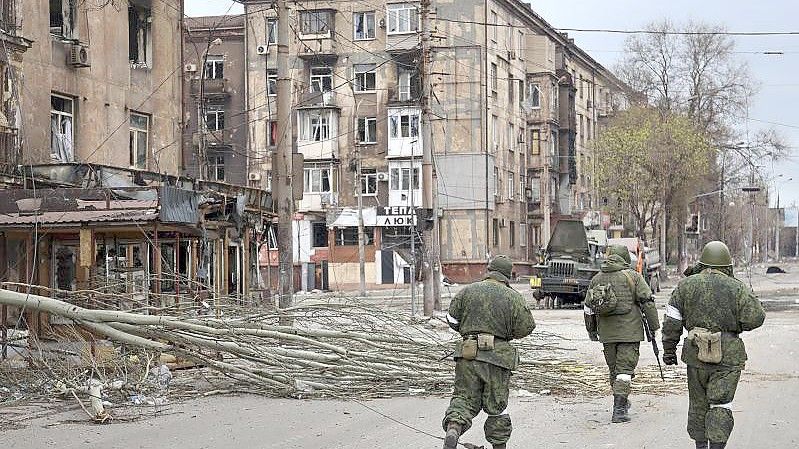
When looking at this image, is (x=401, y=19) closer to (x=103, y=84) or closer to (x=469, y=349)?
(x=103, y=84)

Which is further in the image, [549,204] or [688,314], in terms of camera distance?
[549,204]

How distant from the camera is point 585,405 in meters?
12.0

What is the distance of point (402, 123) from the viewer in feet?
185

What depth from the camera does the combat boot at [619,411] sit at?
1072cm

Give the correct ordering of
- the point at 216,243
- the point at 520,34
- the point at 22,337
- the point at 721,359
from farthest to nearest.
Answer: the point at 520,34, the point at 216,243, the point at 22,337, the point at 721,359

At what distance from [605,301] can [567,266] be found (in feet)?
79.6

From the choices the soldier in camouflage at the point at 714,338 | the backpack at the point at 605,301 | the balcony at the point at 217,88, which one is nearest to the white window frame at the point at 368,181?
the balcony at the point at 217,88

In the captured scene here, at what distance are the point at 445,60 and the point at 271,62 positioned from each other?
963 centimetres

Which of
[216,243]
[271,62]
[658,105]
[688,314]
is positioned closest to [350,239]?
[271,62]

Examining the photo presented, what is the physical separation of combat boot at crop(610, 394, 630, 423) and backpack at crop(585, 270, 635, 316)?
Answer: 900mm

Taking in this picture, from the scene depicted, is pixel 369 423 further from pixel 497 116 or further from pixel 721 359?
pixel 497 116

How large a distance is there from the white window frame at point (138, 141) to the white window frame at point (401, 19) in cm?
3203

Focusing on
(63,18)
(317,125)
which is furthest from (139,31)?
(317,125)

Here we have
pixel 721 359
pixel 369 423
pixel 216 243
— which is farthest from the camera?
pixel 216 243
